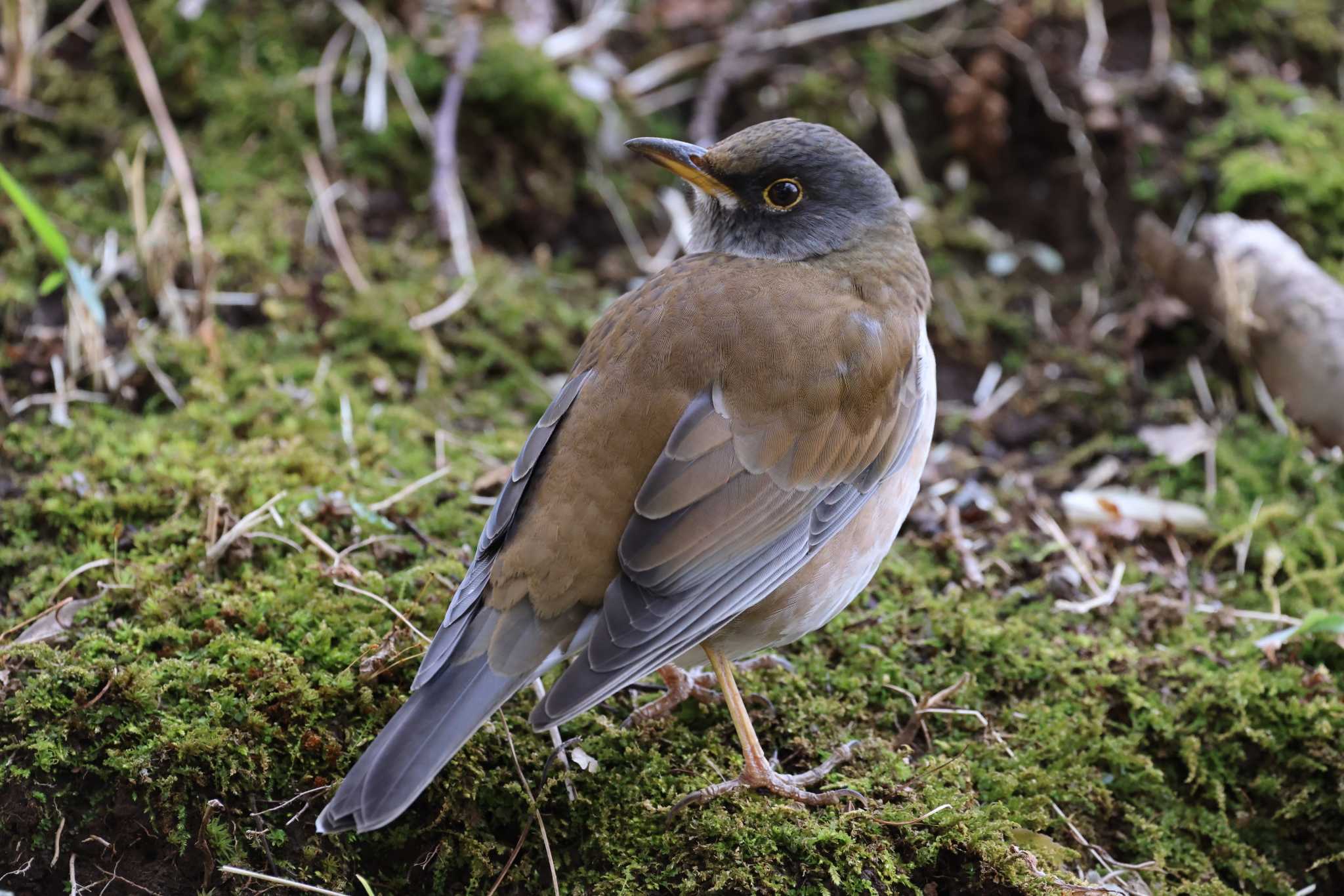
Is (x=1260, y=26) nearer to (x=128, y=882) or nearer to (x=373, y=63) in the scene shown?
(x=373, y=63)

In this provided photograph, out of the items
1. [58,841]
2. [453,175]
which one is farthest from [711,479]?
[453,175]

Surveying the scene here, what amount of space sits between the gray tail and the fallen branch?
408 centimetres

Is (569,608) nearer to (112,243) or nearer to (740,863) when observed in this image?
(740,863)

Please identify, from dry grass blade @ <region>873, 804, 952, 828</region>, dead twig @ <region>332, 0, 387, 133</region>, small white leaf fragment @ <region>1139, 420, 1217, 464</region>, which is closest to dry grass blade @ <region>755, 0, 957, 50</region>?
dead twig @ <region>332, 0, 387, 133</region>

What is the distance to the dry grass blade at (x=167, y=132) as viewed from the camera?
5496 millimetres

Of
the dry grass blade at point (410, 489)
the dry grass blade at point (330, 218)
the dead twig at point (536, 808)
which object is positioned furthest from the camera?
the dry grass blade at point (330, 218)

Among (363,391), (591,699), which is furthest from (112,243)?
(591,699)

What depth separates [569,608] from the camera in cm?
324

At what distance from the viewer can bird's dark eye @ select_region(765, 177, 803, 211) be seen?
4.22 metres

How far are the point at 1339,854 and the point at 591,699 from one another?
8.16 ft

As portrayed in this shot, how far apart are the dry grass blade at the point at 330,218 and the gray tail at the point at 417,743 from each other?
313 cm

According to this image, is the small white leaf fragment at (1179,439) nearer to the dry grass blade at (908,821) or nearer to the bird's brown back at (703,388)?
the bird's brown back at (703,388)

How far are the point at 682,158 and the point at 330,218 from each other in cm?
249

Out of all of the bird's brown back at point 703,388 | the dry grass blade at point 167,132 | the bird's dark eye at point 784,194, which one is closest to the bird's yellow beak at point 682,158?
the bird's dark eye at point 784,194
